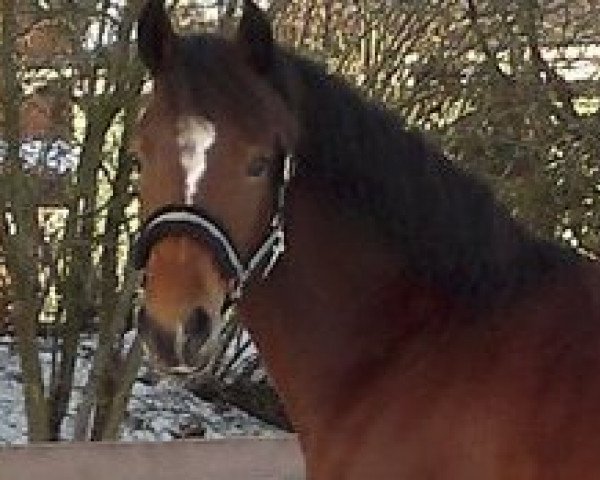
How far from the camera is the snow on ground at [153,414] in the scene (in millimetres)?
8828

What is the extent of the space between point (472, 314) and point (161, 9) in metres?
0.97

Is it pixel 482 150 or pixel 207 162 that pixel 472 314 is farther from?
pixel 482 150

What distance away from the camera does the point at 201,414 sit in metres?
9.47

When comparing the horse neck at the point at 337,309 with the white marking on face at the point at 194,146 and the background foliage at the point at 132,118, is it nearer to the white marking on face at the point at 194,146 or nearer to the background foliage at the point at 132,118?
the white marking on face at the point at 194,146

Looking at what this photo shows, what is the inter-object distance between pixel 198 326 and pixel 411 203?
0.61 metres

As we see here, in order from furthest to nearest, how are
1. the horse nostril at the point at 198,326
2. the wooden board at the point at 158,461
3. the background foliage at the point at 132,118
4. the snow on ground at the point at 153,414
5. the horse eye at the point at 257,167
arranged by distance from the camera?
the snow on ground at the point at 153,414
the background foliage at the point at 132,118
the wooden board at the point at 158,461
the horse eye at the point at 257,167
the horse nostril at the point at 198,326

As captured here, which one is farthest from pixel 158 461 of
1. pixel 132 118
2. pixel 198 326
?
pixel 198 326

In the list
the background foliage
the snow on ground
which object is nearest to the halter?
the background foliage

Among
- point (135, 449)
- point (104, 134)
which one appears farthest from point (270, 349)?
point (104, 134)

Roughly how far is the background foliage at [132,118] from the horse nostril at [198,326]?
145 inches

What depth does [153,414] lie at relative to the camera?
9.30 meters

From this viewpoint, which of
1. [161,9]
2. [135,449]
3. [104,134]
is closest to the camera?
[161,9]

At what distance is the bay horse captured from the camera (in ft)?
9.66

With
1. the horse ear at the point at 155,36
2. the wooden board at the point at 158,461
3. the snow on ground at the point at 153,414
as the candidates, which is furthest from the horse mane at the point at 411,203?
the snow on ground at the point at 153,414
